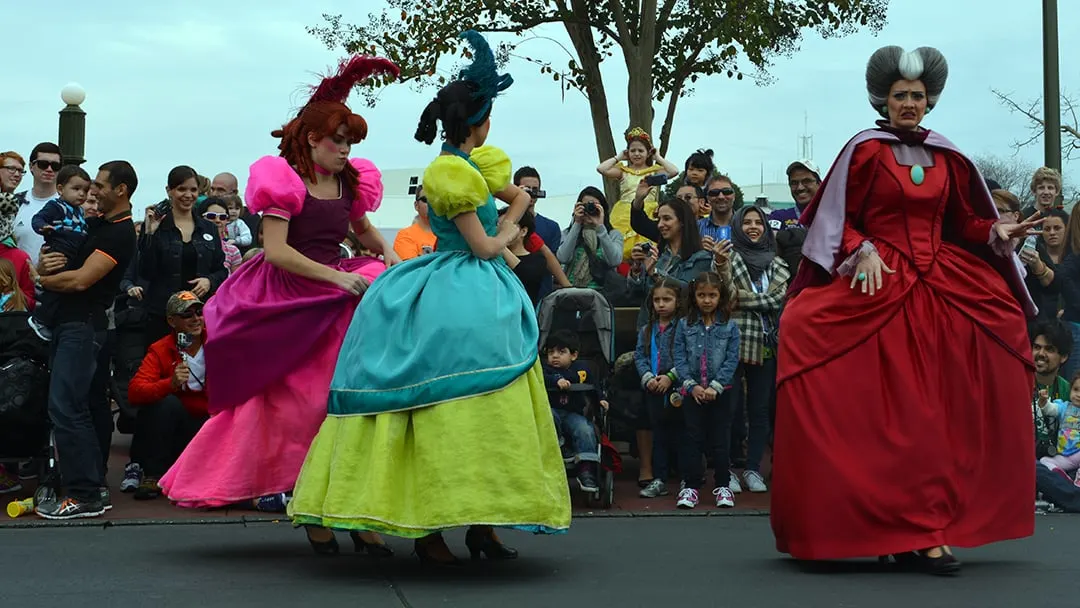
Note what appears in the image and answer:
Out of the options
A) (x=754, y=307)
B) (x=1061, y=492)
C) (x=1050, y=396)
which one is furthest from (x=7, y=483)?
(x=1050, y=396)

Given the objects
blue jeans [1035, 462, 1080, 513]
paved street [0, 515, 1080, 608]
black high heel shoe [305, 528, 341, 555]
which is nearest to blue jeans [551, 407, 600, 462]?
paved street [0, 515, 1080, 608]

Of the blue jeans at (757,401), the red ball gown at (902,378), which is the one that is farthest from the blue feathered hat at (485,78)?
the blue jeans at (757,401)

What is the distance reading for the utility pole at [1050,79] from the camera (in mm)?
15711

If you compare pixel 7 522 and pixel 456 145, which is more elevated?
pixel 456 145

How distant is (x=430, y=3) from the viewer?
20750 millimetres

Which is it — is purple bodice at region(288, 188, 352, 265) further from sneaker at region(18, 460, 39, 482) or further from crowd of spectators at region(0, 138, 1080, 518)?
sneaker at region(18, 460, 39, 482)

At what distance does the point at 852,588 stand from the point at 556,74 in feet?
52.0

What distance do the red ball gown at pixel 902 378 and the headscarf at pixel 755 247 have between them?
3.05m

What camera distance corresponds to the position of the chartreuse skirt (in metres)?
6.07

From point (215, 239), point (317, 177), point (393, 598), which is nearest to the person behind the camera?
point (393, 598)

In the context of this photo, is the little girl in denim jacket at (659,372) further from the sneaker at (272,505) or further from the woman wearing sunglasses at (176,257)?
the woman wearing sunglasses at (176,257)

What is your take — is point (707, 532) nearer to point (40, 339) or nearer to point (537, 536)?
point (537, 536)

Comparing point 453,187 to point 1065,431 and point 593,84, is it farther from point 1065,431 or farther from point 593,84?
point 593,84

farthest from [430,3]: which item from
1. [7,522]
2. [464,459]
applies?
[464,459]
